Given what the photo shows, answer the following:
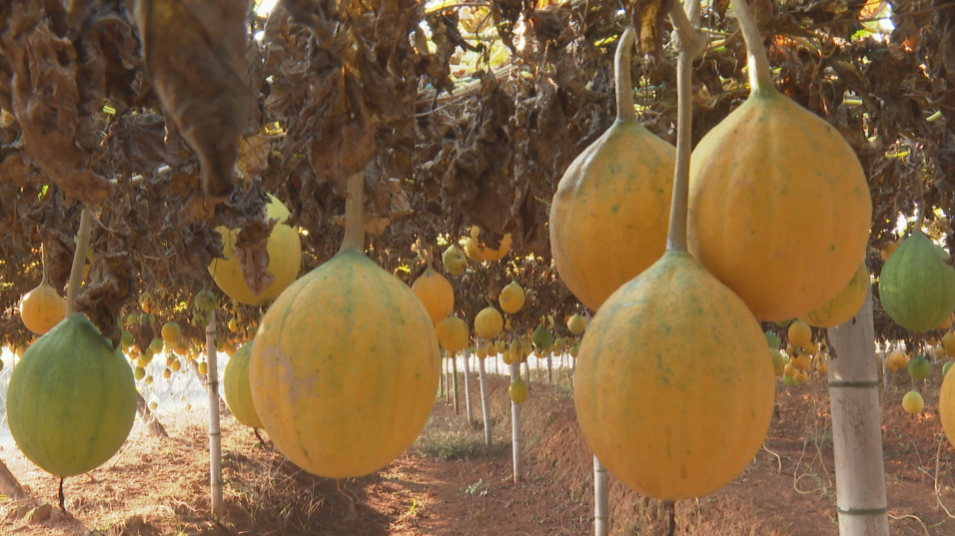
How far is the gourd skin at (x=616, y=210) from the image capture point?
3.00 feet

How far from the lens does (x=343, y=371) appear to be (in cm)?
95

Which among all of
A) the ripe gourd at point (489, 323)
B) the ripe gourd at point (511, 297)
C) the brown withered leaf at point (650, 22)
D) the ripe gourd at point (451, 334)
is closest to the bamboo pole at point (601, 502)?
the ripe gourd at point (489, 323)

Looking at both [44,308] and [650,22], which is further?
[44,308]

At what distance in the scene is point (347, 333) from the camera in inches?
37.6

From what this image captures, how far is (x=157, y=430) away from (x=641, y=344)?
646 inches

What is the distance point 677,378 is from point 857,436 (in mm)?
2710

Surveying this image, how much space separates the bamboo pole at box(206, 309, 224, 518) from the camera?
8.89m

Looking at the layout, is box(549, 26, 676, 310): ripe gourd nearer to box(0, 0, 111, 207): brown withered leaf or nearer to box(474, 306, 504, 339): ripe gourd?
box(0, 0, 111, 207): brown withered leaf

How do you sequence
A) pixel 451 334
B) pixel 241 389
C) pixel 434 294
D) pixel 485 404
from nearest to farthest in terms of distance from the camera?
1. pixel 241 389
2. pixel 434 294
3. pixel 451 334
4. pixel 485 404

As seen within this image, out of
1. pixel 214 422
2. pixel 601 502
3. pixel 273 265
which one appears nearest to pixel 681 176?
pixel 273 265

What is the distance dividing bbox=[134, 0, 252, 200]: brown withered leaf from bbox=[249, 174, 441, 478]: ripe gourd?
66 cm

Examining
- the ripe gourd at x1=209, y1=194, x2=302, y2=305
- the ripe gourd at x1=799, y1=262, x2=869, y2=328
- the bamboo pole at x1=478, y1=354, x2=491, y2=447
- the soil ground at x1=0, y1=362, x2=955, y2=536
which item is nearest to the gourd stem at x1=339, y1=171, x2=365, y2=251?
the ripe gourd at x1=209, y1=194, x2=302, y2=305

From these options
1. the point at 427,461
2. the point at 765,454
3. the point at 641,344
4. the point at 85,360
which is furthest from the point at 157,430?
the point at 641,344

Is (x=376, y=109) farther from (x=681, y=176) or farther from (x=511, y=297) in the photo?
(x=511, y=297)
